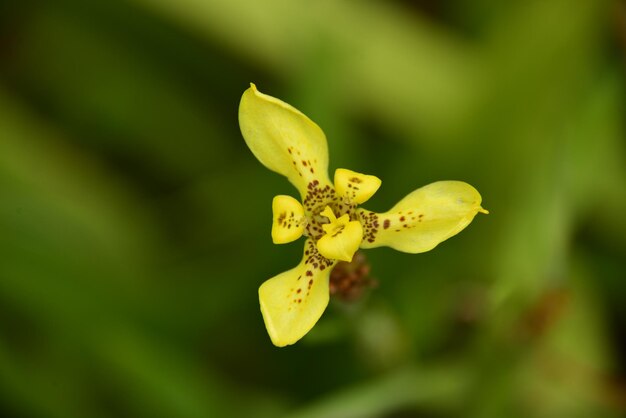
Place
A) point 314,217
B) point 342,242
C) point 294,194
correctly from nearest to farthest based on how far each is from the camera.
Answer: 1. point 342,242
2. point 314,217
3. point 294,194

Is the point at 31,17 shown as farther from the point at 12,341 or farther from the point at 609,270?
the point at 609,270

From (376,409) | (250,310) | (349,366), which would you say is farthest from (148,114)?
(376,409)

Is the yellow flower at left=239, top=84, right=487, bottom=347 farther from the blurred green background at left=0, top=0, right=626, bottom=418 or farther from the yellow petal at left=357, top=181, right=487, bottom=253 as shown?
the blurred green background at left=0, top=0, right=626, bottom=418

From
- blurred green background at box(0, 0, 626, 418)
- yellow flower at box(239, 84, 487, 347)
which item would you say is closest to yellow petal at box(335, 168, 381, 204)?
yellow flower at box(239, 84, 487, 347)

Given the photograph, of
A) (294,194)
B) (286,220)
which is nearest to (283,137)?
(286,220)

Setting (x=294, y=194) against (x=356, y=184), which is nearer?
(x=356, y=184)

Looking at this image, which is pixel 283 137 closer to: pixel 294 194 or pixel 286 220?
pixel 286 220
